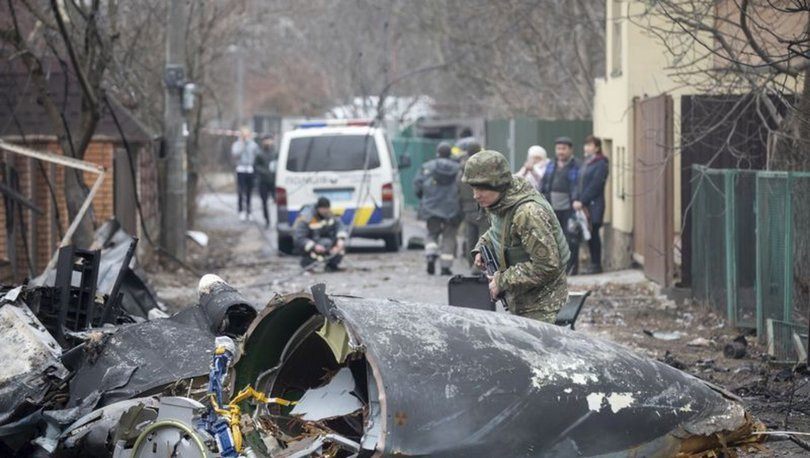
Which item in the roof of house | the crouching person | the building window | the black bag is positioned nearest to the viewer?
the black bag

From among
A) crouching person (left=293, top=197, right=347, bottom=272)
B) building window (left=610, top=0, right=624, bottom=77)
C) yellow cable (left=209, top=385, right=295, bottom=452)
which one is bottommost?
crouching person (left=293, top=197, right=347, bottom=272)

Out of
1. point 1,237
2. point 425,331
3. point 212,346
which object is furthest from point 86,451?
point 1,237

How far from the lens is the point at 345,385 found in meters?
6.29

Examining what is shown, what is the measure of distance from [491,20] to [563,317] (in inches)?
823

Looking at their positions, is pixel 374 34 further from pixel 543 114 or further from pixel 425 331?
pixel 425 331

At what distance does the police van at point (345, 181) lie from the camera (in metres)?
22.6

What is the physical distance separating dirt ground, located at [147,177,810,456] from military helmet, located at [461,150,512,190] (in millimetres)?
2056

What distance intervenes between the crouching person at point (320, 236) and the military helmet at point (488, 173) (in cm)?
1167

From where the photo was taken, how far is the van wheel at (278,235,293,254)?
22.6 m

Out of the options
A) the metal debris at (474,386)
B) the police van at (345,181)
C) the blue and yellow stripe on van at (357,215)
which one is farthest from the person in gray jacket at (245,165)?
the metal debris at (474,386)

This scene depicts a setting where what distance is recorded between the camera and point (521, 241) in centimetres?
770

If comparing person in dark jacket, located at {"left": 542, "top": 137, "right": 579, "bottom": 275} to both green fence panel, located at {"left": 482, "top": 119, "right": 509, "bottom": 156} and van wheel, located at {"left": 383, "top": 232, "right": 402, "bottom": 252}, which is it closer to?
van wheel, located at {"left": 383, "top": 232, "right": 402, "bottom": 252}

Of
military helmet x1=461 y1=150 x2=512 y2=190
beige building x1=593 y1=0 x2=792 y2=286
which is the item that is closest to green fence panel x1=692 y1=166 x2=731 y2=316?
beige building x1=593 y1=0 x2=792 y2=286

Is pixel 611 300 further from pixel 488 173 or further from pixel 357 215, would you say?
pixel 488 173
